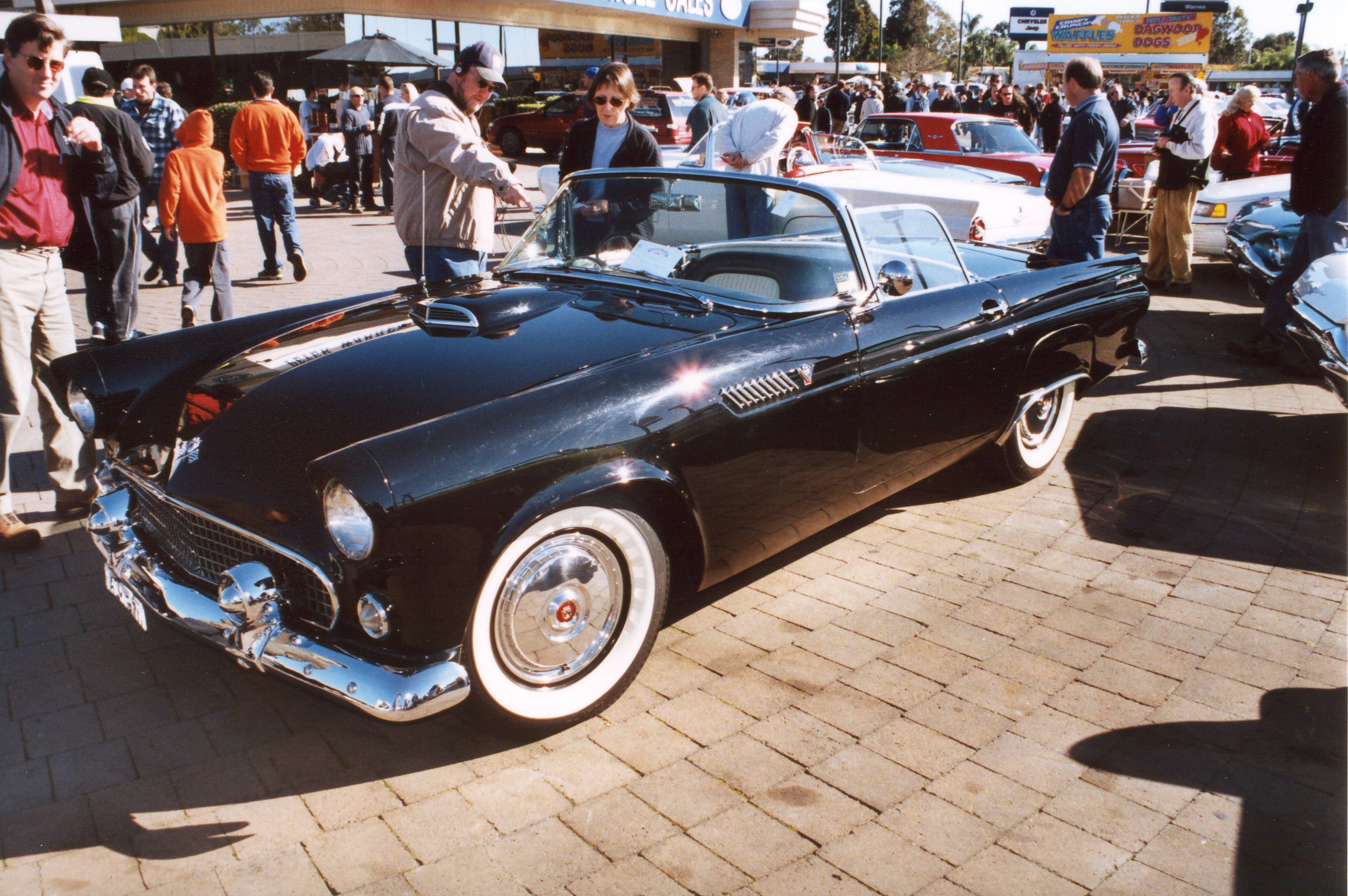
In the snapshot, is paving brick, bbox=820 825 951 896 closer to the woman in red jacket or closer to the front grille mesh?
the front grille mesh

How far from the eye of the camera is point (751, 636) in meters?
3.38

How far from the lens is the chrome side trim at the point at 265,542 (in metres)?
2.38

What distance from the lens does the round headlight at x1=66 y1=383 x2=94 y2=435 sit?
127 inches

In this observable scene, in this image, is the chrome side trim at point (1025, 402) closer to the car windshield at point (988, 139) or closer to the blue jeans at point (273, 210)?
the blue jeans at point (273, 210)

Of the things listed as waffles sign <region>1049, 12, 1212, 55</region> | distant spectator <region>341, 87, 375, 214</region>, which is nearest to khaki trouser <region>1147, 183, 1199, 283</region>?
distant spectator <region>341, 87, 375, 214</region>

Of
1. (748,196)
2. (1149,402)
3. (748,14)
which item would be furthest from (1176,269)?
(748,14)

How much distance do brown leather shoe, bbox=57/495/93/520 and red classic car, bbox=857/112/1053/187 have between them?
373 inches

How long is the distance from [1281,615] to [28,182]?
4.95m

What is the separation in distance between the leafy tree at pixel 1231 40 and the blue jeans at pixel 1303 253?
102857 millimetres

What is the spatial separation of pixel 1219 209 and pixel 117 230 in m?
9.39

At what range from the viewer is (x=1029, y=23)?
61.5m

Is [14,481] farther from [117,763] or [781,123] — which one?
[781,123]

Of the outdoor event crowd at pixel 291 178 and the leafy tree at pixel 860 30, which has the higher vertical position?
the leafy tree at pixel 860 30

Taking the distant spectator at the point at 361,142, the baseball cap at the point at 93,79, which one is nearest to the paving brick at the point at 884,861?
the baseball cap at the point at 93,79
